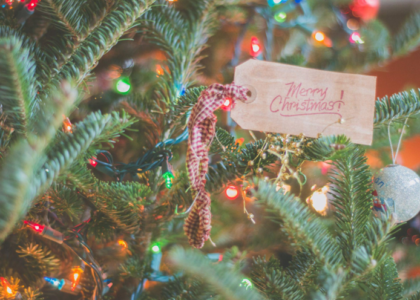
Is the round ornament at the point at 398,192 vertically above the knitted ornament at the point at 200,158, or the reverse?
the knitted ornament at the point at 200,158

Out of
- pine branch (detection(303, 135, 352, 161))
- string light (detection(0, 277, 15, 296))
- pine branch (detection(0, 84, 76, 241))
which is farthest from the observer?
string light (detection(0, 277, 15, 296))

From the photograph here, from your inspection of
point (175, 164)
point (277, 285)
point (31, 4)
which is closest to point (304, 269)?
point (277, 285)

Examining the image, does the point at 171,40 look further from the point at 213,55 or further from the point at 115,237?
the point at 115,237

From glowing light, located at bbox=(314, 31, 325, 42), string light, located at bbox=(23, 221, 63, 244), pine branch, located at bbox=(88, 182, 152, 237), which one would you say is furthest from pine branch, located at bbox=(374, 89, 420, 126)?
string light, located at bbox=(23, 221, 63, 244)

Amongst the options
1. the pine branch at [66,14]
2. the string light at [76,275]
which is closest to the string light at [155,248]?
the string light at [76,275]

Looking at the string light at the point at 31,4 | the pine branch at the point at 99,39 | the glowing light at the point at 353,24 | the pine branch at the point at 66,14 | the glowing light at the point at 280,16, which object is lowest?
the glowing light at the point at 353,24

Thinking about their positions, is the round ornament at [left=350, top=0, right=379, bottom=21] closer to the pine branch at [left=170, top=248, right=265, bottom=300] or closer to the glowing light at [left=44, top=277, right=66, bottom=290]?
the pine branch at [left=170, top=248, right=265, bottom=300]

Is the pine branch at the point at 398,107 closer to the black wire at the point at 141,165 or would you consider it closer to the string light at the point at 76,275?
the black wire at the point at 141,165
